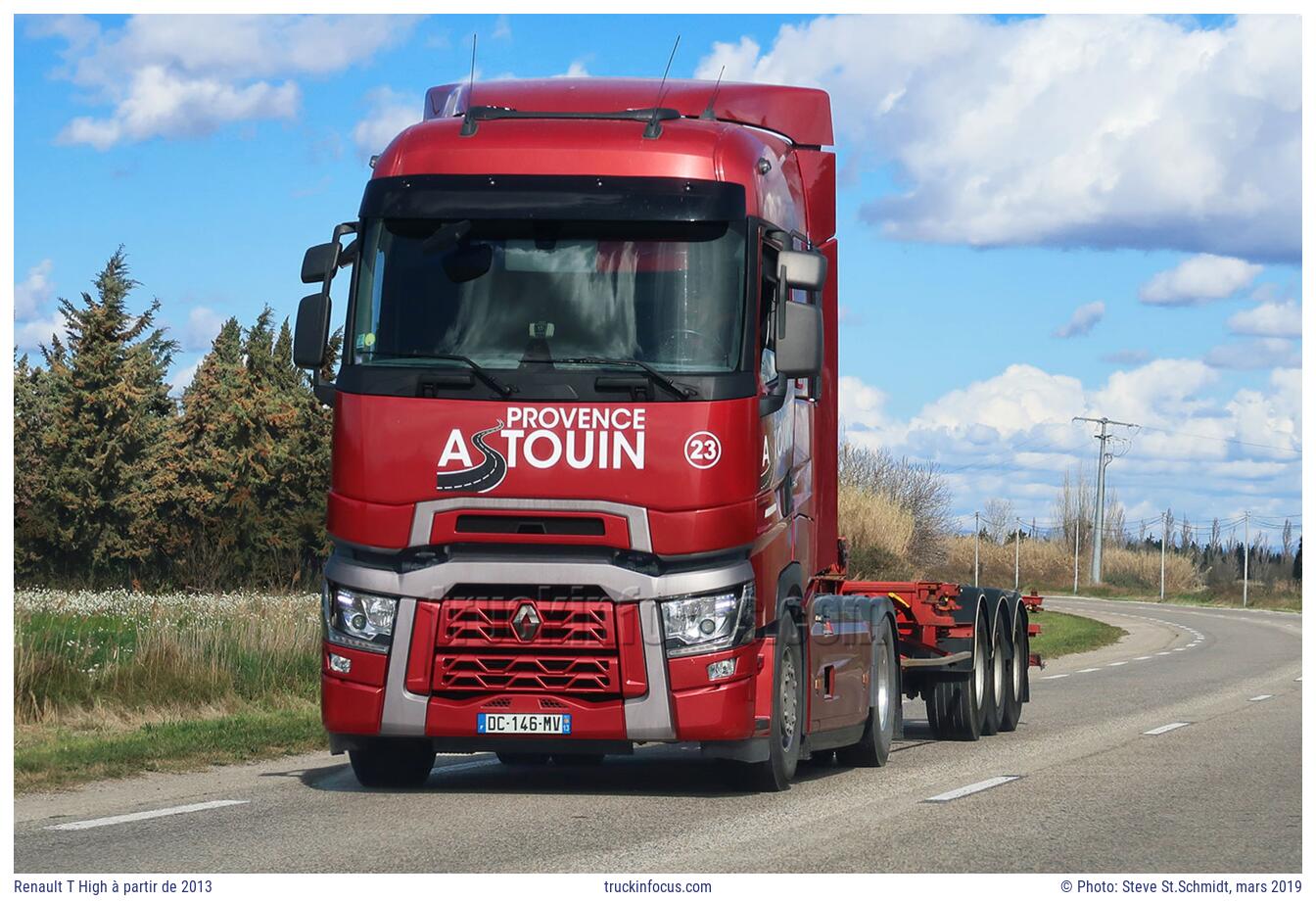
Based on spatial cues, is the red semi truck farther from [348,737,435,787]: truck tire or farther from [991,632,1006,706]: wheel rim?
[991,632,1006,706]: wheel rim

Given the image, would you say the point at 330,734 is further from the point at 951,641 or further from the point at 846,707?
the point at 951,641

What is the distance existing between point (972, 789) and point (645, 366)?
3.47m

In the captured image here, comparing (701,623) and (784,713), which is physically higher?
(701,623)

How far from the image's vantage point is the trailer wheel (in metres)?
18.8

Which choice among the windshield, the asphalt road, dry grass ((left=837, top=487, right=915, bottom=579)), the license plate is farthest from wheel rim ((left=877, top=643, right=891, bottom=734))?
dry grass ((left=837, top=487, right=915, bottom=579))

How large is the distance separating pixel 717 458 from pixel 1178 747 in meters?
6.50

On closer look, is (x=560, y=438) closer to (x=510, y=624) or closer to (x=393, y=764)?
(x=510, y=624)

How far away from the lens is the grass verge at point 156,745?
43.8ft

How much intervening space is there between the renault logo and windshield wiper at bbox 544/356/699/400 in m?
1.40

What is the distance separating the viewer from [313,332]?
39.1 ft

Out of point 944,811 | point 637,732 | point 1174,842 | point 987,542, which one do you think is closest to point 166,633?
point 637,732

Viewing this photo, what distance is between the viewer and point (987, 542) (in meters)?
129

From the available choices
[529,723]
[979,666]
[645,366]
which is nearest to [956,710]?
[979,666]

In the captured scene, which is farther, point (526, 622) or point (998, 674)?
point (998, 674)
